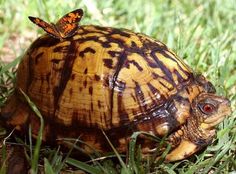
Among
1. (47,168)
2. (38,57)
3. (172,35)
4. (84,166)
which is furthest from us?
(172,35)

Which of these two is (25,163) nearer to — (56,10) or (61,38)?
(61,38)

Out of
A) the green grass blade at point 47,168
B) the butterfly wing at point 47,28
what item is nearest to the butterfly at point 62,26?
the butterfly wing at point 47,28

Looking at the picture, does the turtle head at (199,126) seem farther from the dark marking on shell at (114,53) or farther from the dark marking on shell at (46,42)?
the dark marking on shell at (46,42)

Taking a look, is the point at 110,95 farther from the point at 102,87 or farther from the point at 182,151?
the point at 182,151

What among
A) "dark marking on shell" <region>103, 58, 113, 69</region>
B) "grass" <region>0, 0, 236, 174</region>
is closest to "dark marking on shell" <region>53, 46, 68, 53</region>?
"dark marking on shell" <region>103, 58, 113, 69</region>

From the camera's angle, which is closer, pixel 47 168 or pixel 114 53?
pixel 47 168

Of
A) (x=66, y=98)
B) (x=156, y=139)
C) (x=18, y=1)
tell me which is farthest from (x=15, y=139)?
(x=18, y=1)

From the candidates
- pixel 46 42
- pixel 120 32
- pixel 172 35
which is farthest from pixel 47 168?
pixel 172 35

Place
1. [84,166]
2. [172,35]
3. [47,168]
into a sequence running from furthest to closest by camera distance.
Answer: [172,35], [84,166], [47,168]
